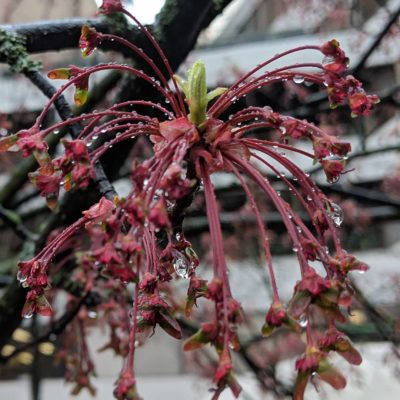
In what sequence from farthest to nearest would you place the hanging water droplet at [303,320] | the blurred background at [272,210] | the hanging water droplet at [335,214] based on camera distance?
the blurred background at [272,210], the hanging water droplet at [335,214], the hanging water droplet at [303,320]

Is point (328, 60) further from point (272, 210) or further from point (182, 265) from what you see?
point (272, 210)

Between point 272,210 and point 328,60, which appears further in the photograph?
point 272,210

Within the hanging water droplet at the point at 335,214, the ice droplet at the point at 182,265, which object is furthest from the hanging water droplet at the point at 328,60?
the ice droplet at the point at 182,265

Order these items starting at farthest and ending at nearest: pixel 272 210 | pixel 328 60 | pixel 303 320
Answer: pixel 272 210 → pixel 328 60 → pixel 303 320

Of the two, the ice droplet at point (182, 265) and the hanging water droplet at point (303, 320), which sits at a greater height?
the ice droplet at point (182, 265)

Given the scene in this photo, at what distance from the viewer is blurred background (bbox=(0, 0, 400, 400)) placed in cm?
263

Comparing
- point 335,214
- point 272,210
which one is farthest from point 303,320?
point 272,210

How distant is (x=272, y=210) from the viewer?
5062 millimetres

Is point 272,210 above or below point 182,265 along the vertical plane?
below

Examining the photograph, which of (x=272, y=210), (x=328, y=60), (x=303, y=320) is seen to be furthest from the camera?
(x=272, y=210)

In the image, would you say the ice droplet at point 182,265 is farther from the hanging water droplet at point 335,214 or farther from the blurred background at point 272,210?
the blurred background at point 272,210

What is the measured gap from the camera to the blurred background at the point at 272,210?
2.63 meters

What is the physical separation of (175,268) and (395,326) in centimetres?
169

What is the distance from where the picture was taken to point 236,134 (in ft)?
2.76
